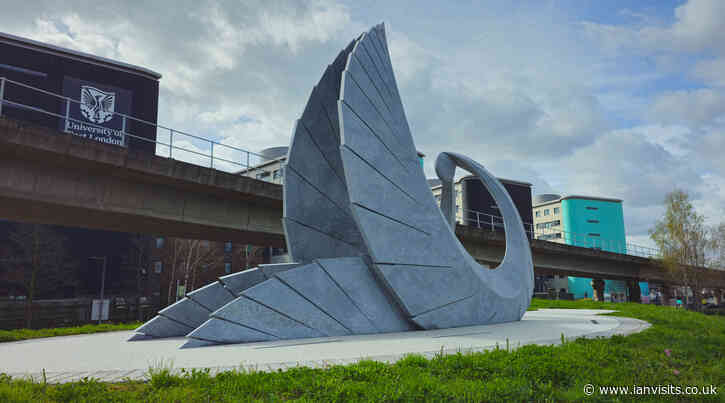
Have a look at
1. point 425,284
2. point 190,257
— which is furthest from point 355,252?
point 190,257

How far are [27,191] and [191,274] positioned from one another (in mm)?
33034

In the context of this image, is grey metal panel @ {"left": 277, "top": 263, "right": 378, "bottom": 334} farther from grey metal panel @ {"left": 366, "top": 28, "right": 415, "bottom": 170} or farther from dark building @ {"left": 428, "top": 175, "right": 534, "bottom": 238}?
dark building @ {"left": 428, "top": 175, "right": 534, "bottom": 238}

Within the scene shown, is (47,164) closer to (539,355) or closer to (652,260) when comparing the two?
(539,355)

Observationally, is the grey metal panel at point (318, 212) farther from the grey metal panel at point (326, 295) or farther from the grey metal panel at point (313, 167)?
the grey metal panel at point (326, 295)

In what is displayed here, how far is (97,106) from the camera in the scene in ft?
105

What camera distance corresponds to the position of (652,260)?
41562 millimetres

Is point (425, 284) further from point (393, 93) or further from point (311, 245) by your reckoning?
point (393, 93)

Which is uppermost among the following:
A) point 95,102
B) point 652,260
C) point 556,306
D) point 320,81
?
point 95,102

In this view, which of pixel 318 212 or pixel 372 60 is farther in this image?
pixel 318 212

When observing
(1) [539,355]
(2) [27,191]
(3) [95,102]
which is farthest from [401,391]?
(3) [95,102]

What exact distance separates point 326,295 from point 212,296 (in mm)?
2620

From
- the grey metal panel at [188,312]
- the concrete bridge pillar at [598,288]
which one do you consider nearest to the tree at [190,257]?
the grey metal panel at [188,312]

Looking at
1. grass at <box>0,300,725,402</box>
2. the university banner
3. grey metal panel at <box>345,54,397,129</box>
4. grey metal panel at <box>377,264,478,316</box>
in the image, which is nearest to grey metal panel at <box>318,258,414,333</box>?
grey metal panel at <box>377,264,478,316</box>

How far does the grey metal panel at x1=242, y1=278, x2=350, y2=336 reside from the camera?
8.61m
